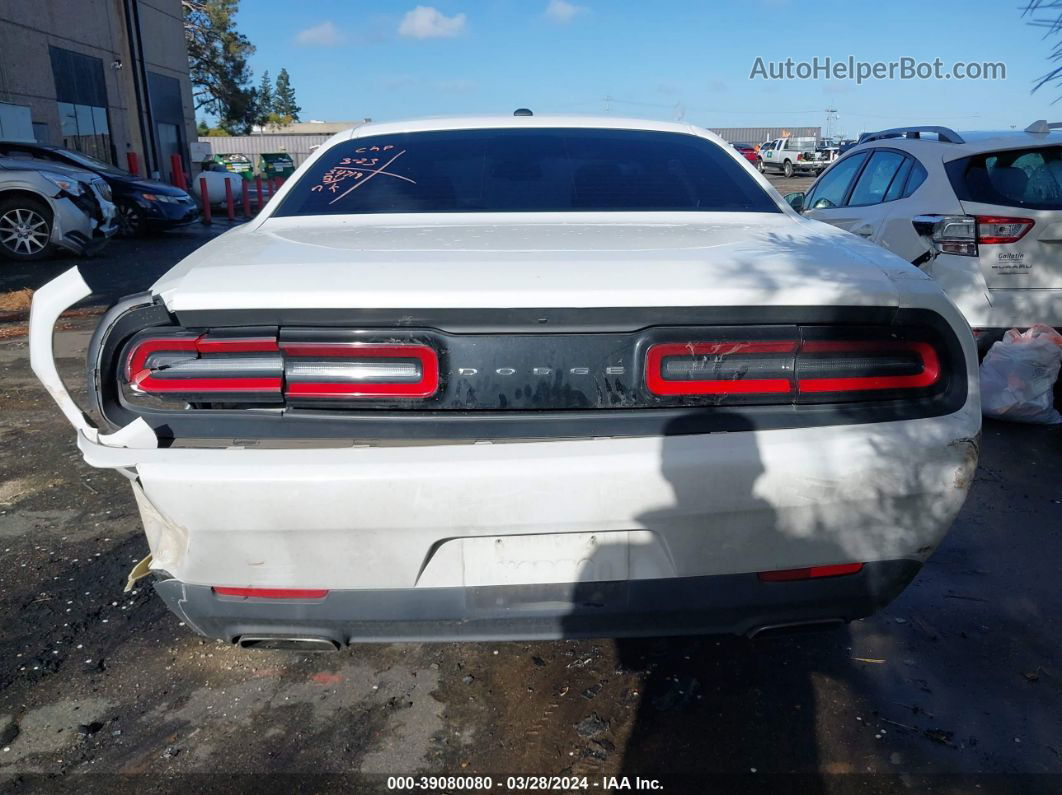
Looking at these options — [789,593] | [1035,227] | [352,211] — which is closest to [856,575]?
[789,593]

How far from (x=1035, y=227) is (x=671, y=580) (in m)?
4.06

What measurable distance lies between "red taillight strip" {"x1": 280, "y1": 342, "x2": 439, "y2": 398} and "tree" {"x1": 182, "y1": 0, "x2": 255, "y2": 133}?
50.9 metres

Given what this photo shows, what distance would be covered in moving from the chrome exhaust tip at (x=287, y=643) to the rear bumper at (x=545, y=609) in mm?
15

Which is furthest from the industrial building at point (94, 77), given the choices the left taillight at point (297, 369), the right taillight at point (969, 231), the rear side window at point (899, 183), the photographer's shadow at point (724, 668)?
the photographer's shadow at point (724, 668)

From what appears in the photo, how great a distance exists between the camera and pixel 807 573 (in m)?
1.94

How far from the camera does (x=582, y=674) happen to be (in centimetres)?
248

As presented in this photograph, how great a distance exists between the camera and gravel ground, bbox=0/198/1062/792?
2.10 meters

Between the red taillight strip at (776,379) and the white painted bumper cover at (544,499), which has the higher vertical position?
the red taillight strip at (776,379)

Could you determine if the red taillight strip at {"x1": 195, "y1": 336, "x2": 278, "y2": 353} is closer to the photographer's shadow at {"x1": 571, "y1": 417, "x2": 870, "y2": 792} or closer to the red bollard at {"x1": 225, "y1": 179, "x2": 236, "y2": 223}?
the photographer's shadow at {"x1": 571, "y1": 417, "x2": 870, "y2": 792}

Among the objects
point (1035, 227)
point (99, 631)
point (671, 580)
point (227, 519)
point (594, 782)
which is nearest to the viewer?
point (227, 519)

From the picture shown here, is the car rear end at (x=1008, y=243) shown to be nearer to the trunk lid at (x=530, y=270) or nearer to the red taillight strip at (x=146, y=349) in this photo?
the trunk lid at (x=530, y=270)

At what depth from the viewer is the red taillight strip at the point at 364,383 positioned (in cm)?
178

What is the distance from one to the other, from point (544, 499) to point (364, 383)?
466mm

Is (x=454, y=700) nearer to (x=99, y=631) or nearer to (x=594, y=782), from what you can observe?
(x=594, y=782)
